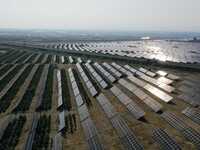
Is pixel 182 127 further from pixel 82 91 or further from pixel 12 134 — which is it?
pixel 82 91

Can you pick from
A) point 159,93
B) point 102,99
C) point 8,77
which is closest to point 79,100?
point 102,99

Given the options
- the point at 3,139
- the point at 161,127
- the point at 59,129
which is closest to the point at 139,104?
the point at 161,127

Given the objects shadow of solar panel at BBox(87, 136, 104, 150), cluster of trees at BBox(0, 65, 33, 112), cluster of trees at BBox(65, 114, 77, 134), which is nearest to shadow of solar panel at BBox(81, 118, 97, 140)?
shadow of solar panel at BBox(87, 136, 104, 150)

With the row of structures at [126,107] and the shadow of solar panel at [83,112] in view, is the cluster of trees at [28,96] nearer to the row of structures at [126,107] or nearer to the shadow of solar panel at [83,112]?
the row of structures at [126,107]

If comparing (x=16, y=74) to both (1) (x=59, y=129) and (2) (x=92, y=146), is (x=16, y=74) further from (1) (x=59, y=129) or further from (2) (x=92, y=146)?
(2) (x=92, y=146)

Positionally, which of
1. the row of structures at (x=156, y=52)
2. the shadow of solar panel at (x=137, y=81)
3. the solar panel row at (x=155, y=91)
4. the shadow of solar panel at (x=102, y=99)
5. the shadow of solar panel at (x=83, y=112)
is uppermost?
the shadow of solar panel at (x=137, y=81)

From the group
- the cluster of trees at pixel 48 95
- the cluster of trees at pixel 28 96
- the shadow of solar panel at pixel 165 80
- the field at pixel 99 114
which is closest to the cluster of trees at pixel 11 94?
the field at pixel 99 114

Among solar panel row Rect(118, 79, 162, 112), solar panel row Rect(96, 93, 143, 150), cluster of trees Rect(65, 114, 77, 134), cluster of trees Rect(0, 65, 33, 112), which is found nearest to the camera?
solar panel row Rect(96, 93, 143, 150)

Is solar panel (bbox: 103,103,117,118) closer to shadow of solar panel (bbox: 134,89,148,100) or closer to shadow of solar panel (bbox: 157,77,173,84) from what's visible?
shadow of solar panel (bbox: 134,89,148,100)
